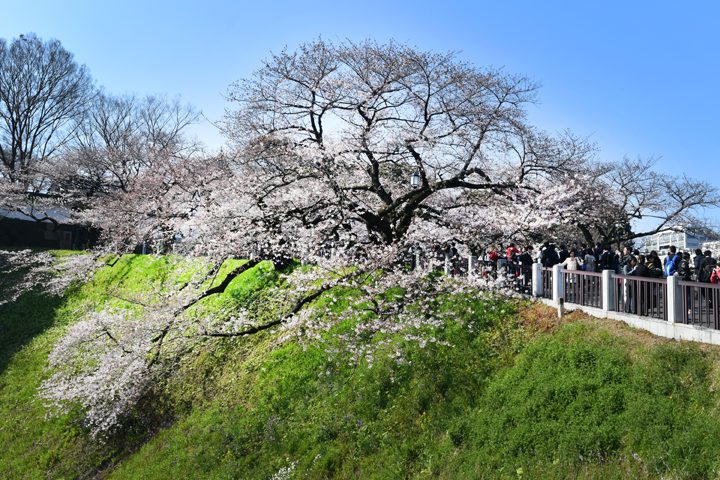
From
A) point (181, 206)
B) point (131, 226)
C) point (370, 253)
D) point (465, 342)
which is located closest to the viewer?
point (465, 342)

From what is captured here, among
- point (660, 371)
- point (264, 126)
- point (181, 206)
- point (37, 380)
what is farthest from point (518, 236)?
point (37, 380)

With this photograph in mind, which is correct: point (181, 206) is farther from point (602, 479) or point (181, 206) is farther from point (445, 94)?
point (602, 479)

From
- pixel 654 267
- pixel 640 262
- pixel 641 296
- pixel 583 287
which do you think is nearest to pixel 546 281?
Result: pixel 583 287

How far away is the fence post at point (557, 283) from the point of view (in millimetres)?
11406

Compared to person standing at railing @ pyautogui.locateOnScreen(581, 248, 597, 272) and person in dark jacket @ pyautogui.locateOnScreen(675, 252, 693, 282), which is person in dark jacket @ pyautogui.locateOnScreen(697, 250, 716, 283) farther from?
person standing at railing @ pyautogui.locateOnScreen(581, 248, 597, 272)

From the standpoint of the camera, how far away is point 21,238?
33594 millimetres

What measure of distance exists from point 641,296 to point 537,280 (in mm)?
2892

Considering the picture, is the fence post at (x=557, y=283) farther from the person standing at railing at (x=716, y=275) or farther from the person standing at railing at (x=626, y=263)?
the person standing at railing at (x=716, y=275)

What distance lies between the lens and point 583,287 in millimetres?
10867

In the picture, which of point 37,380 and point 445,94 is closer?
point 445,94

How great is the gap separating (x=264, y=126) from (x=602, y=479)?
1275cm

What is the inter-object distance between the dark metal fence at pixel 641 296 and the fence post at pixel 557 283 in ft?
4.42

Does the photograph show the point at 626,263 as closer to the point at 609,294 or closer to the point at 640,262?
the point at 640,262

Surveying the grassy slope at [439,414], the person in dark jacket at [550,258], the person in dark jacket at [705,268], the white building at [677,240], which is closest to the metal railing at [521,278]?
the person in dark jacket at [550,258]
